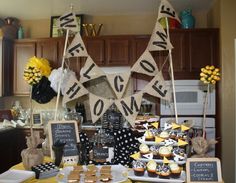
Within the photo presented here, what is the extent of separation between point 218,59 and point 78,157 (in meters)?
2.58

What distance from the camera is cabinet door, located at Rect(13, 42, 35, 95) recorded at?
415 cm

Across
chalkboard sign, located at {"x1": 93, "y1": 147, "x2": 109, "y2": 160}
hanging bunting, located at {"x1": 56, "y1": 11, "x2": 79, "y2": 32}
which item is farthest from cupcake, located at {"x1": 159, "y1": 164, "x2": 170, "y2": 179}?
hanging bunting, located at {"x1": 56, "y1": 11, "x2": 79, "y2": 32}

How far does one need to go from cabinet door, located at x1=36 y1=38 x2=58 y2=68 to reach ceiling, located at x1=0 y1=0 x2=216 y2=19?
509 millimetres

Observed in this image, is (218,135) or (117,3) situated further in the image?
(117,3)

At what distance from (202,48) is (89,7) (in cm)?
177

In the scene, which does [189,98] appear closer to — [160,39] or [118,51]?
[118,51]

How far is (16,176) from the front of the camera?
5.00 ft

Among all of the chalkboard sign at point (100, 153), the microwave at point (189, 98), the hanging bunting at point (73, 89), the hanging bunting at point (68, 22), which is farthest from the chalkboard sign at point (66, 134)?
the microwave at point (189, 98)

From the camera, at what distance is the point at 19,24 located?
4586 millimetres

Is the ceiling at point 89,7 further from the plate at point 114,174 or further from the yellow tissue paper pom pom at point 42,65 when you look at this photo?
the plate at point 114,174

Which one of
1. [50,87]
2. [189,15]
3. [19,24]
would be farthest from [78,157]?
[19,24]

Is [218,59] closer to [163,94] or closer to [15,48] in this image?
[163,94]

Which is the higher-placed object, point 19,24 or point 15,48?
point 19,24

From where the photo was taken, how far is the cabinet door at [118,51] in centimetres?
391
